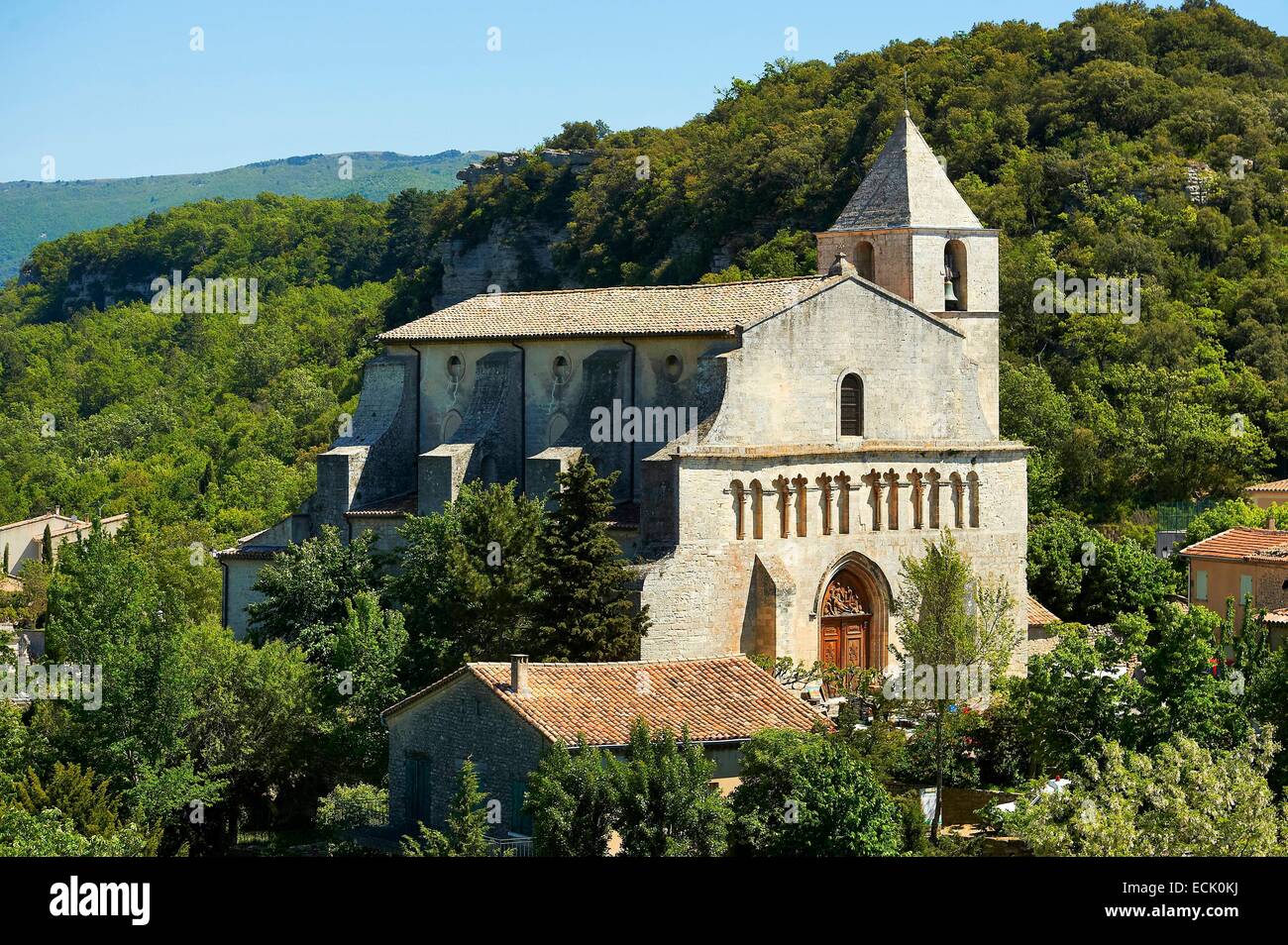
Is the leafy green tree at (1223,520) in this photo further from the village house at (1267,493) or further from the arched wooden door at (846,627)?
the arched wooden door at (846,627)

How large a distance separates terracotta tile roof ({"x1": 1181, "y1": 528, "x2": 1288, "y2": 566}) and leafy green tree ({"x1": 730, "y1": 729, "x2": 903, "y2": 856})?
23403 millimetres

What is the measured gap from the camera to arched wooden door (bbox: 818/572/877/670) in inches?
1625

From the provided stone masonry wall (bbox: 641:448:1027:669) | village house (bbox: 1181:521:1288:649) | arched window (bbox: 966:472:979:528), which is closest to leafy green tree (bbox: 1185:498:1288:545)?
village house (bbox: 1181:521:1288:649)

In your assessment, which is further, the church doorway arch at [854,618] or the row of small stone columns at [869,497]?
the church doorway arch at [854,618]

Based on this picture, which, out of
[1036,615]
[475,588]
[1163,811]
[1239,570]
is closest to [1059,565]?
[1239,570]

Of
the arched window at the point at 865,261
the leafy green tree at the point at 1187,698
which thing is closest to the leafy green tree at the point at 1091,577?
the arched window at the point at 865,261

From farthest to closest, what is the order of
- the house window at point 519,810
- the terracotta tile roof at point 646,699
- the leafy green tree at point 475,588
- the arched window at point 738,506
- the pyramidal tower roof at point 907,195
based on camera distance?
the pyramidal tower roof at point 907,195 < the arched window at point 738,506 < the leafy green tree at point 475,588 < the terracotta tile roof at point 646,699 < the house window at point 519,810

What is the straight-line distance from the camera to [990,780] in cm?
3403

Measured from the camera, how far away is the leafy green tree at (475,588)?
37.8 m

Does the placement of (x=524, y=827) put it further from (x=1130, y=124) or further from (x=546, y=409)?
(x=1130, y=124)

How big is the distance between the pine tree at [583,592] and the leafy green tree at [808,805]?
332 inches

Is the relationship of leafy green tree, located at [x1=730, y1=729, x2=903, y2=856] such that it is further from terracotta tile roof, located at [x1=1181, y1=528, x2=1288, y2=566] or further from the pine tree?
terracotta tile roof, located at [x1=1181, y1=528, x2=1288, y2=566]

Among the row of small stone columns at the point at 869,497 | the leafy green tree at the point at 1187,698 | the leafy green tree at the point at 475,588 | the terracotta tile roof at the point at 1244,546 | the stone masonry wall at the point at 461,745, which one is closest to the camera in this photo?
the leafy green tree at the point at 1187,698

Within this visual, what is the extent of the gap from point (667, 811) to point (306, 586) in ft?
62.2
